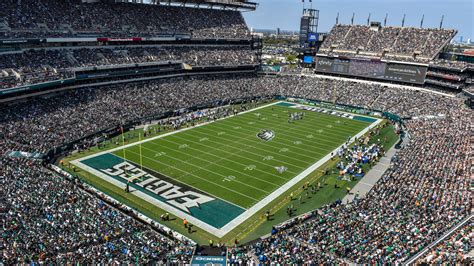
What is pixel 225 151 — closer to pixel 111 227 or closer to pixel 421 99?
pixel 111 227

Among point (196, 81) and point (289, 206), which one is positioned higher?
point (196, 81)

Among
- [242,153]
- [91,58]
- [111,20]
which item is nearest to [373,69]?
[242,153]

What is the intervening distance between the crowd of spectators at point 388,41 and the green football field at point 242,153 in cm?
2003

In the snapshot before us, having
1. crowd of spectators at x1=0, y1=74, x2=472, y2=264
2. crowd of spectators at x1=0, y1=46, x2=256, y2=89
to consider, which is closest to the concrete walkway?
crowd of spectators at x1=0, y1=74, x2=472, y2=264

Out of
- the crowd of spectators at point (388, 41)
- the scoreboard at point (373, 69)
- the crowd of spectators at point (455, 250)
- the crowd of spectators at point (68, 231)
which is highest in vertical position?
the crowd of spectators at point (388, 41)

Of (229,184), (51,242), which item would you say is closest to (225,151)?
(229,184)

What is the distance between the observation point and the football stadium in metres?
18.4

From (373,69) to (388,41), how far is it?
7.09 meters

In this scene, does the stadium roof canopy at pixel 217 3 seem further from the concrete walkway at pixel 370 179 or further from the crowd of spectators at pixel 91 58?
the concrete walkway at pixel 370 179

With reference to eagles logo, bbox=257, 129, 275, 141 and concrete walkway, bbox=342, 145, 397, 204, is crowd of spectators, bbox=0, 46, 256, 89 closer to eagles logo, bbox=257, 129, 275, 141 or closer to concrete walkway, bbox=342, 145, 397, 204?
eagles logo, bbox=257, 129, 275, 141

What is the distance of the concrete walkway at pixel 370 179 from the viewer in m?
26.0

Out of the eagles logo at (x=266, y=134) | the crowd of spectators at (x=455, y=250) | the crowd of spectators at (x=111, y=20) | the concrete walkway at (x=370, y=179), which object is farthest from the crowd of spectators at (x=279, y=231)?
the eagles logo at (x=266, y=134)

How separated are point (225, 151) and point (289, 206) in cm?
1148

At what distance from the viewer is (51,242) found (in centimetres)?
1745
